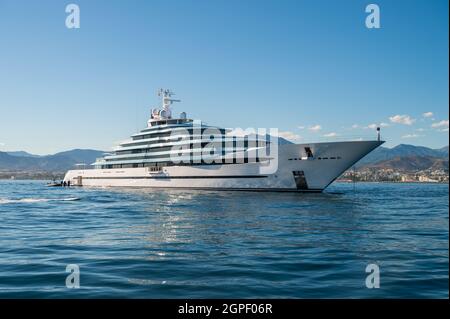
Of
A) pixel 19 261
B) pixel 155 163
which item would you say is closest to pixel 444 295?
pixel 19 261

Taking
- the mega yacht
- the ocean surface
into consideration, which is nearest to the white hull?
the mega yacht

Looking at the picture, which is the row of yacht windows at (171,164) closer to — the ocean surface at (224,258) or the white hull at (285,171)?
the white hull at (285,171)

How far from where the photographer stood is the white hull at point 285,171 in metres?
43.0

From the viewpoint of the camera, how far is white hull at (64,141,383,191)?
1693 inches

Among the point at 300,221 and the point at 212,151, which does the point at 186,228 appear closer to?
the point at 300,221

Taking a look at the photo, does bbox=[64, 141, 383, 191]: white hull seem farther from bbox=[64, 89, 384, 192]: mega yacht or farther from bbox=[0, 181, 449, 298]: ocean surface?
bbox=[0, 181, 449, 298]: ocean surface

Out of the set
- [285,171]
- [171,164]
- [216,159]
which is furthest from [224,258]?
[171,164]

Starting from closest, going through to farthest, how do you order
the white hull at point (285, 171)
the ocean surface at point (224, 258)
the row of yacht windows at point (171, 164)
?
the ocean surface at point (224, 258)
the white hull at point (285, 171)
the row of yacht windows at point (171, 164)

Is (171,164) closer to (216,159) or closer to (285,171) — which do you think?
(216,159)

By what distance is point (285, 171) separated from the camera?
150 ft

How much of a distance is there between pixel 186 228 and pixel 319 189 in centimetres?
3051

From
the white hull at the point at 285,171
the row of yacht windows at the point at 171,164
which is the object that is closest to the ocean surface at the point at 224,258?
the white hull at the point at 285,171
